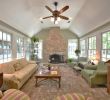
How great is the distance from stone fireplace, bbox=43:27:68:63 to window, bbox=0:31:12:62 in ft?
20.5

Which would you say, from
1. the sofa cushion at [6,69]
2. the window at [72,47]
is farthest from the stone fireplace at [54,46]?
the sofa cushion at [6,69]

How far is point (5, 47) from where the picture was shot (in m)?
7.10

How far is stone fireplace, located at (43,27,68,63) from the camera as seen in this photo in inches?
543

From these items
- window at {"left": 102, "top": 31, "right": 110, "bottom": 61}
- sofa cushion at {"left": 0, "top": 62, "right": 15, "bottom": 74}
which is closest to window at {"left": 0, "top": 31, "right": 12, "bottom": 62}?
sofa cushion at {"left": 0, "top": 62, "right": 15, "bottom": 74}

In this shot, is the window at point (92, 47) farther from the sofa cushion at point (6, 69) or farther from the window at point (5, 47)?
the sofa cushion at point (6, 69)

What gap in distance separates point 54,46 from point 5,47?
7.15 metres

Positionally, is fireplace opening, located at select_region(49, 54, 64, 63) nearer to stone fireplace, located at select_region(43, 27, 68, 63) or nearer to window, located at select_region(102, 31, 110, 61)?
stone fireplace, located at select_region(43, 27, 68, 63)

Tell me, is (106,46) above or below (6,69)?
above

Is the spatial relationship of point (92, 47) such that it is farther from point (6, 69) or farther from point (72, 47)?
point (6, 69)

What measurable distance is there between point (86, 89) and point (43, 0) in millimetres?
3898

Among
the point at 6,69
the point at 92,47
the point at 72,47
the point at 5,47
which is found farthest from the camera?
the point at 72,47

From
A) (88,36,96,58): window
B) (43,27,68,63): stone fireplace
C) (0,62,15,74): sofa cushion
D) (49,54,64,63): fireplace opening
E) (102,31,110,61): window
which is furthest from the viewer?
(43,27,68,63): stone fireplace

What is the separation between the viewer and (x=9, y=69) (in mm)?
5672

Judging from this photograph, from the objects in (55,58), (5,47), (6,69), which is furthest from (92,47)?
(6,69)
